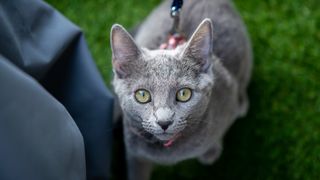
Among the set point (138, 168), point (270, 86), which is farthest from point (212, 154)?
point (270, 86)

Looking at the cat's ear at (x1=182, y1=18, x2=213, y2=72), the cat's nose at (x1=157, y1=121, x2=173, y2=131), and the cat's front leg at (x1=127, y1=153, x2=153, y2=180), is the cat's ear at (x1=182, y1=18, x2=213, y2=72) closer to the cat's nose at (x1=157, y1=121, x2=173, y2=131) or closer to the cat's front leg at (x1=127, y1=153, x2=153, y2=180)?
the cat's nose at (x1=157, y1=121, x2=173, y2=131)

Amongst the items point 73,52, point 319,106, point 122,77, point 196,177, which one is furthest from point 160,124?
point 319,106

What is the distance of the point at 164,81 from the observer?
133cm

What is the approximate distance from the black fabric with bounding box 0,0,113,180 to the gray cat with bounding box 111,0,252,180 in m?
0.11

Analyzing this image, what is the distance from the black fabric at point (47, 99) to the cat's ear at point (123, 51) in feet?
0.61

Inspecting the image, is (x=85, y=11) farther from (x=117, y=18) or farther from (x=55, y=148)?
(x=55, y=148)

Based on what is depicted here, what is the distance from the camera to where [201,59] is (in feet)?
4.55

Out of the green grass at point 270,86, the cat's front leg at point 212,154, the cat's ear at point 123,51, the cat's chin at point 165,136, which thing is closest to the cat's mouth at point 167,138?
the cat's chin at point 165,136

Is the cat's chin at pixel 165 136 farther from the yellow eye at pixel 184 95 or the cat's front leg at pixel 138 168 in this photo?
the cat's front leg at pixel 138 168

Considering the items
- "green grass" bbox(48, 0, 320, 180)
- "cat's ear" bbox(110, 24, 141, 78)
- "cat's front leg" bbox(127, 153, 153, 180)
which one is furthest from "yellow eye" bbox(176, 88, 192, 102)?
"green grass" bbox(48, 0, 320, 180)

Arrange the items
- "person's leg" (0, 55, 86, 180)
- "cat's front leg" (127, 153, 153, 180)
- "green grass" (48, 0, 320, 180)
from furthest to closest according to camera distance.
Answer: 1. "green grass" (48, 0, 320, 180)
2. "cat's front leg" (127, 153, 153, 180)
3. "person's leg" (0, 55, 86, 180)

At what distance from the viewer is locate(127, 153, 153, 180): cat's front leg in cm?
170

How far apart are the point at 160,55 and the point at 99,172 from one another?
480 millimetres

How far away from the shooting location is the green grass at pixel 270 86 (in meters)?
1.93
